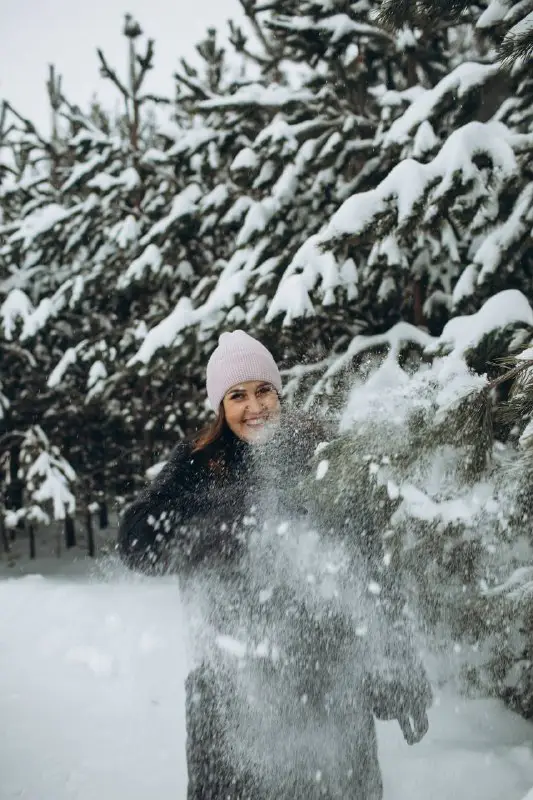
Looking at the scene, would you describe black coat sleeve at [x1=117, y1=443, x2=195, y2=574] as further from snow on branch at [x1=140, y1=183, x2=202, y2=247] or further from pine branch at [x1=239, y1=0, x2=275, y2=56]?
pine branch at [x1=239, y1=0, x2=275, y2=56]

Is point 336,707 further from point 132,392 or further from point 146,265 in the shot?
point 132,392

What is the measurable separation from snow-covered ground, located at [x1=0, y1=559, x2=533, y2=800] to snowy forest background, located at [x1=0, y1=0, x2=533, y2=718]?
40 cm

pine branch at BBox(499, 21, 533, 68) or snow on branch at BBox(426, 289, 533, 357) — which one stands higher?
pine branch at BBox(499, 21, 533, 68)

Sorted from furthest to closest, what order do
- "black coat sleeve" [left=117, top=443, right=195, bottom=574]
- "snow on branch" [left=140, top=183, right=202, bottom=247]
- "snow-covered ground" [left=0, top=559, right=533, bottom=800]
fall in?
"snow on branch" [left=140, top=183, right=202, bottom=247]
"snow-covered ground" [left=0, top=559, right=533, bottom=800]
"black coat sleeve" [left=117, top=443, right=195, bottom=574]

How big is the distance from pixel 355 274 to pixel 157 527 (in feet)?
9.01


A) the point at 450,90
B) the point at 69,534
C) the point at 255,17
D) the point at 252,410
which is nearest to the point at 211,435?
the point at 252,410

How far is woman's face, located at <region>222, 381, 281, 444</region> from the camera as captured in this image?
2.37 m

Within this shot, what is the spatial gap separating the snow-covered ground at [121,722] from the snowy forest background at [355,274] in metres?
0.40

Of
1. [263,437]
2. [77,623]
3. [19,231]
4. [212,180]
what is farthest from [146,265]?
[263,437]

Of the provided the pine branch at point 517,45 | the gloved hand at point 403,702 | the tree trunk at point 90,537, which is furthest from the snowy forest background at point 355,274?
the tree trunk at point 90,537

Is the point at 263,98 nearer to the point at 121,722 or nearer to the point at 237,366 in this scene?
the point at 237,366

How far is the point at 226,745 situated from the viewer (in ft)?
6.55

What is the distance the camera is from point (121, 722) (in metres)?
4.02

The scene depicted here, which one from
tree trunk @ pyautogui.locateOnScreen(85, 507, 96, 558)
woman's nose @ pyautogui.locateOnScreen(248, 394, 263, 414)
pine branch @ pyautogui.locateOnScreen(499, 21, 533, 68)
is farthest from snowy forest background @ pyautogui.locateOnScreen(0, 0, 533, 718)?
tree trunk @ pyautogui.locateOnScreen(85, 507, 96, 558)
